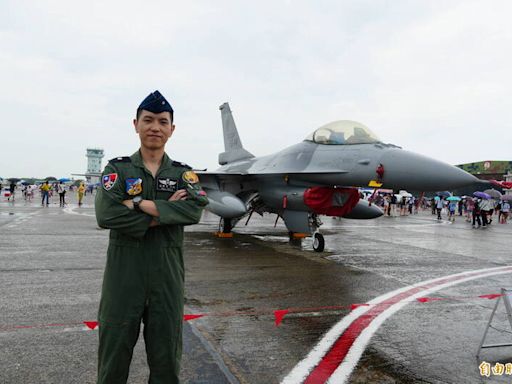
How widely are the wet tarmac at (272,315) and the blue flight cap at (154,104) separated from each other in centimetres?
189

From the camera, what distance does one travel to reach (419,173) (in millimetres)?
6992

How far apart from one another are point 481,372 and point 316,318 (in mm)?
1705

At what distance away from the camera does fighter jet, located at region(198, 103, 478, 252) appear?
7.11m

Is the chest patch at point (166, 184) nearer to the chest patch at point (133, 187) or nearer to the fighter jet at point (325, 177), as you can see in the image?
the chest patch at point (133, 187)

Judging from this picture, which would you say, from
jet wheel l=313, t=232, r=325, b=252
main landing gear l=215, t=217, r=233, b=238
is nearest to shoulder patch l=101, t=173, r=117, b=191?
jet wheel l=313, t=232, r=325, b=252

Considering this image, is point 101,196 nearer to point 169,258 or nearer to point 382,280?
point 169,258

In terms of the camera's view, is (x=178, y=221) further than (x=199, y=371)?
No

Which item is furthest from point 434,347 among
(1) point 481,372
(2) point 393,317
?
(2) point 393,317

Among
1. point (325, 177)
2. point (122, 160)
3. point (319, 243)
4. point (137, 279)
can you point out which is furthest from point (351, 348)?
point (319, 243)

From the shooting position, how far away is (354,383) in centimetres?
296

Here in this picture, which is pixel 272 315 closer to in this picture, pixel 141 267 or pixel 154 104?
pixel 141 267

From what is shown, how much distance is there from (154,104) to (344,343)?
274 cm

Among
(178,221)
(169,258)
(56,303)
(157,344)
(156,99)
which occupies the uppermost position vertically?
(156,99)

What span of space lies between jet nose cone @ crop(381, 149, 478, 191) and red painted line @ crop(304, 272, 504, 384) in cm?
204
